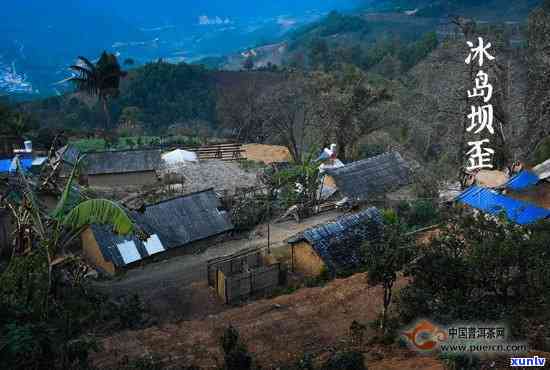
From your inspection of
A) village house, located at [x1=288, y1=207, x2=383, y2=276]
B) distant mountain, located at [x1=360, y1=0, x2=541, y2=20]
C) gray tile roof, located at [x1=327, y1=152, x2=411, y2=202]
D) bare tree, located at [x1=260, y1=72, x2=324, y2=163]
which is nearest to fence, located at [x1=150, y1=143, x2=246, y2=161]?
bare tree, located at [x1=260, y1=72, x2=324, y2=163]

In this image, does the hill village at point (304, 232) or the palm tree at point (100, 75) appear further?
the palm tree at point (100, 75)

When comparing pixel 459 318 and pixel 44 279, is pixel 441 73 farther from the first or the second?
pixel 44 279

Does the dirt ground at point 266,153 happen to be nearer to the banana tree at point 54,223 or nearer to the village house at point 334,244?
the village house at point 334,244

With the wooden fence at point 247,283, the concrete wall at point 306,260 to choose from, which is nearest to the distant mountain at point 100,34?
the concrete wall at point 306,260

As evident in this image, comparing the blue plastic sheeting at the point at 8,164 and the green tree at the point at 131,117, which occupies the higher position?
the green tree at the point at 131,117

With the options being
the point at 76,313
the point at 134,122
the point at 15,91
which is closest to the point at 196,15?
the point at 15,91

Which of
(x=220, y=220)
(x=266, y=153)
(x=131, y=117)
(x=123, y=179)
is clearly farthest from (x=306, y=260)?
(x=131, y=117)

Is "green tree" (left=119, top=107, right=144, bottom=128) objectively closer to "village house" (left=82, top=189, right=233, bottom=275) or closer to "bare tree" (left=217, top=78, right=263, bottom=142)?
"bare tree" (left=217, top=78, right=263, bottom=142)
